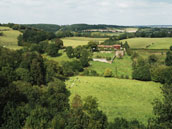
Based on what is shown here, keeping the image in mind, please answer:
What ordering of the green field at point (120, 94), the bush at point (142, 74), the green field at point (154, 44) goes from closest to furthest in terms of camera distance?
the green field at point (120, 94) < the bush at point (142, 74) < the green field at point (154, 44)

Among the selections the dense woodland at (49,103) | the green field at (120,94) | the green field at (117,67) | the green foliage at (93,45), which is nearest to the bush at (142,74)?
the dense woodland at (49,103)

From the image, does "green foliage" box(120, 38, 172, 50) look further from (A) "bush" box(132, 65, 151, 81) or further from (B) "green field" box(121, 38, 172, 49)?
(A) "bush" box(132, 65, 151, 81)

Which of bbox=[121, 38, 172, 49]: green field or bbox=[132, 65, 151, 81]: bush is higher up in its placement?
bbox=[121, 38, 172, 49]: green field

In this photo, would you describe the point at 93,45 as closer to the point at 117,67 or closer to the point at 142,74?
the point at 117,67

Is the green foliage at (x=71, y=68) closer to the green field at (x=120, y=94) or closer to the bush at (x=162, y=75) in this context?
the green field at (x=120, y=94)

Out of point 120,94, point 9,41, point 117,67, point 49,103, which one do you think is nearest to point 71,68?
point 117,67

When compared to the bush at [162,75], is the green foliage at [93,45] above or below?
above

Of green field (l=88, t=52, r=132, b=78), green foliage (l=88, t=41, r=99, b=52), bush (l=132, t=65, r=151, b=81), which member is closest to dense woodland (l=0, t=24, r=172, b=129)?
bush (l=132, t=65, r=151, b=81)

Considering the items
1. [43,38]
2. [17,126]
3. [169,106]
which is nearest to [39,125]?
[17,126]

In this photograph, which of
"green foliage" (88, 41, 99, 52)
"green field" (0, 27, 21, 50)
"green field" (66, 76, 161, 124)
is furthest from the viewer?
"green field" (0, 27, 21, 50)
